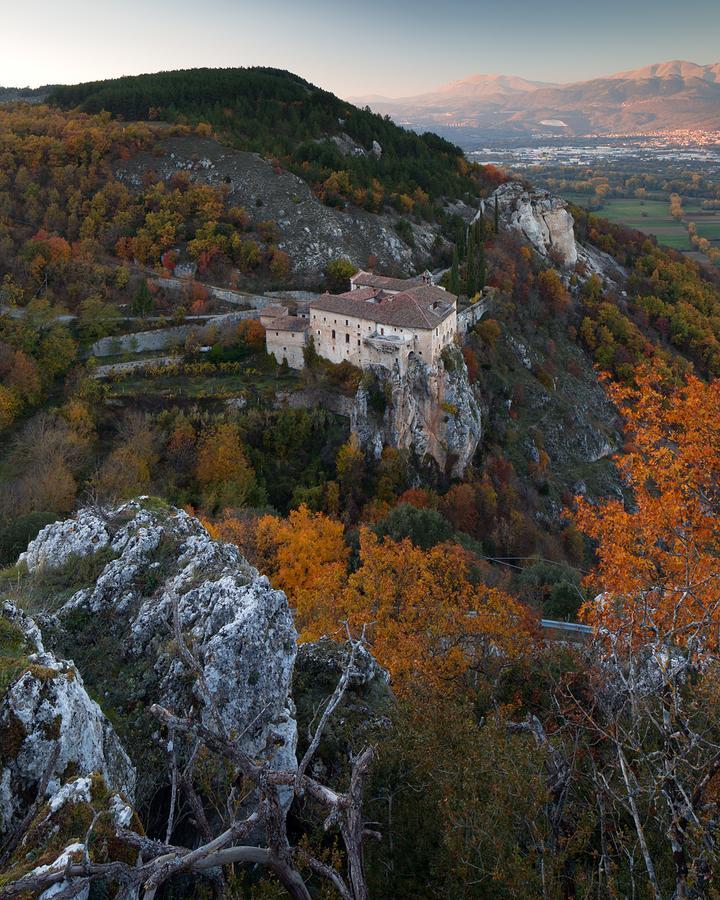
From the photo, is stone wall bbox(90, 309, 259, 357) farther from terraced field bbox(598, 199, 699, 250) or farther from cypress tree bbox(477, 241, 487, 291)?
terraced field bbox(598, 199, 699, 250)

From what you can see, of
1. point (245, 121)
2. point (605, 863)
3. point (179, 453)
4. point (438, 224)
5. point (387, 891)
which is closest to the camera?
point (605, 863)

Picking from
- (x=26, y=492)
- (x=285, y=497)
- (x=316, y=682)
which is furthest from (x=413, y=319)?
(x=316, y=682)

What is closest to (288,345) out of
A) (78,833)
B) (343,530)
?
(343,530)

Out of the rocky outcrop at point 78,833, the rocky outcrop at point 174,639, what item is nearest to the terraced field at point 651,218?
the rocky outcrop at point 174,639

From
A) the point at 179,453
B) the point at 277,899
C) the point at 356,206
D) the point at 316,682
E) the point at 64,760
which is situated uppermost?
the point at 356,206

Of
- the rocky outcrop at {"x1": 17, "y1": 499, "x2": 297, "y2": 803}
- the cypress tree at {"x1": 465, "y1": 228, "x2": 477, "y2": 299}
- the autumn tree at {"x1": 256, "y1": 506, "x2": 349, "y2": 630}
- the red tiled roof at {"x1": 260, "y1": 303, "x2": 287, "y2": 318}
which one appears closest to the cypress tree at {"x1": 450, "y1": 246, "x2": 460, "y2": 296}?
the cypress tree at {"x1": 465, "y1": 228, "x2": 477, "y2": 299}

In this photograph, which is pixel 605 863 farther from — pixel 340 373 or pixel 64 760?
pixel 340 373

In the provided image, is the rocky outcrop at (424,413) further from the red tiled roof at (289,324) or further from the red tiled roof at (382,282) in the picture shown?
the red tiled roof at (382,282)
